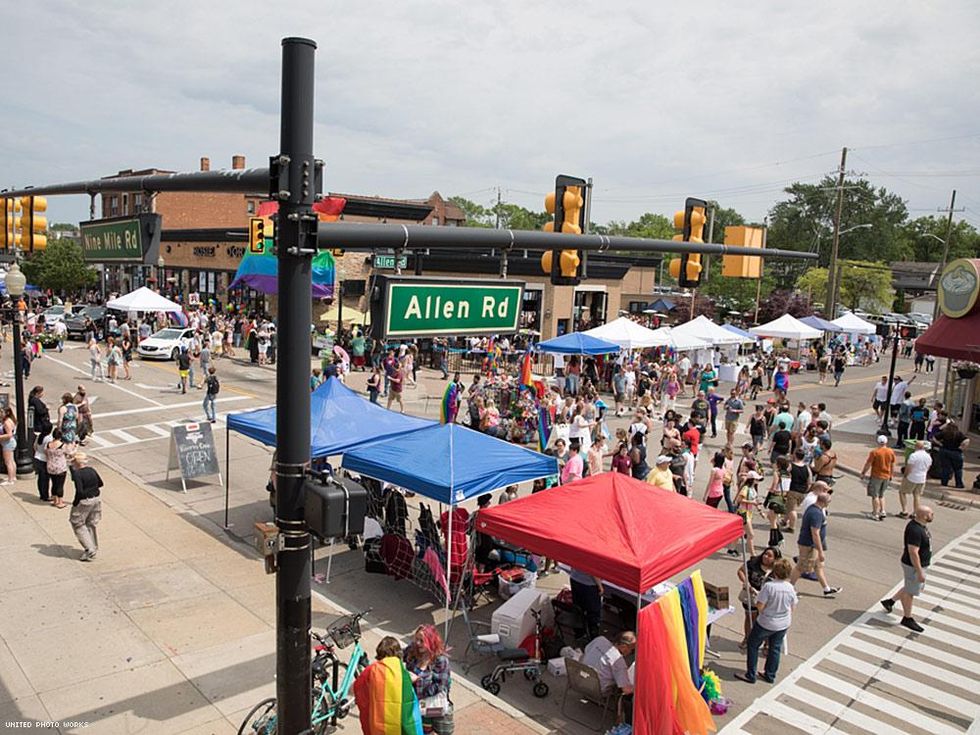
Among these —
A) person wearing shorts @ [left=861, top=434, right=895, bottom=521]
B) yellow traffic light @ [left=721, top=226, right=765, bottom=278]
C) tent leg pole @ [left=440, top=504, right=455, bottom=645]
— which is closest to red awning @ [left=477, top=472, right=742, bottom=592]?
tent leg pole @ [left=440, top=504, right=455, bottom=645]

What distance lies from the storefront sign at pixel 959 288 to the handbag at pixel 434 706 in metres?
19.7

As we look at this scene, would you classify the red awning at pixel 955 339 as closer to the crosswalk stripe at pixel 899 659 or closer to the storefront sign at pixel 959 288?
the storefront sign at pixel 959 288

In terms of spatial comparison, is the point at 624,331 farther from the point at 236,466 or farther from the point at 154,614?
the point at 154,614

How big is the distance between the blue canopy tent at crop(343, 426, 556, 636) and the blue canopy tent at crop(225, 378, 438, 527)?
0.44 m

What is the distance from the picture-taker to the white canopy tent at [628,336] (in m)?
27.4

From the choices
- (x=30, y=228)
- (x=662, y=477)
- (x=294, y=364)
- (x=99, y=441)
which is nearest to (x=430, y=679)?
(x=294, y=364)

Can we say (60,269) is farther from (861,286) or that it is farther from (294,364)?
(861,286)

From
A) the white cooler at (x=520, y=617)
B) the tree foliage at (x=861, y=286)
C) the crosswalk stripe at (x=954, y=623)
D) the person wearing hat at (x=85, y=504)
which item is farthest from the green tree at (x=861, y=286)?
the person wearing hat at (x=85, y=504)

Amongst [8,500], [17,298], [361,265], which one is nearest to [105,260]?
[8,500]

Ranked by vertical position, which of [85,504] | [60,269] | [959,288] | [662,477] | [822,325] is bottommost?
[85,504]

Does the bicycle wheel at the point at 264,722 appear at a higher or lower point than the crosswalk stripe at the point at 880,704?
higher

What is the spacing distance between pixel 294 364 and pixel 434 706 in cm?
317

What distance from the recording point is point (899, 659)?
8.98 m

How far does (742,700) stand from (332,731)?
14.2 feet
